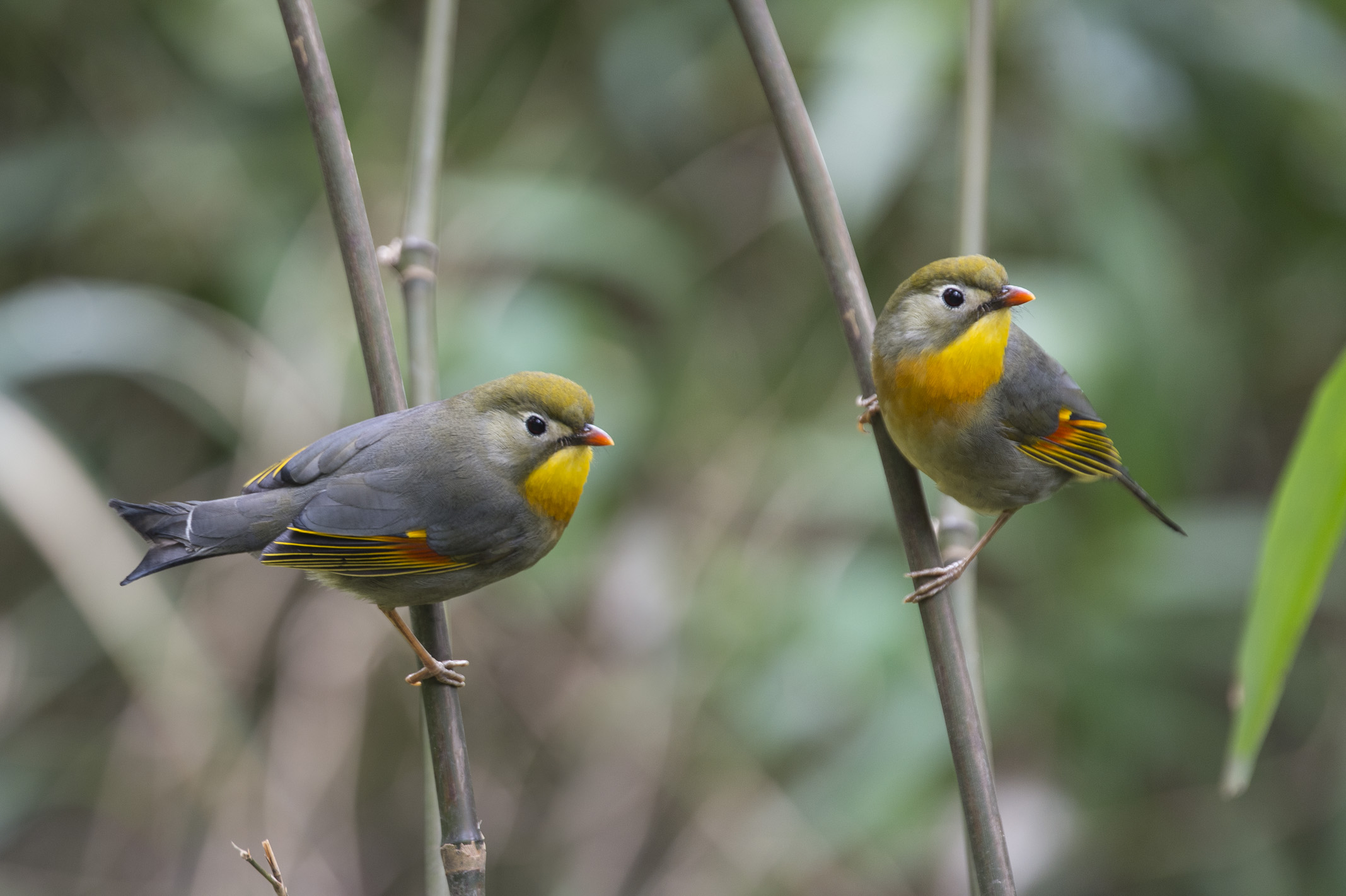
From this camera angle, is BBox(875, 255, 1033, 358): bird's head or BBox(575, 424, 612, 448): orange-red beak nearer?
BBox(575, 424, 612, 448): orange-red beak

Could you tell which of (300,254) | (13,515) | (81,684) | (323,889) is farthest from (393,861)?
(300,254)

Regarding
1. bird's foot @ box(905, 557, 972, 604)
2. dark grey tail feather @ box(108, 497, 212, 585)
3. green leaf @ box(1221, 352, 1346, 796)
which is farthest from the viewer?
dark grey tail feather @ box(108, 497, 212, 585)

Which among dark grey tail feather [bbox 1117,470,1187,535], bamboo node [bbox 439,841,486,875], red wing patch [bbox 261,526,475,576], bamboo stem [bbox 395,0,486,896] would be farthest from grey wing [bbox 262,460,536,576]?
dark grey tail feather [bbox 1117,470,1187,535]

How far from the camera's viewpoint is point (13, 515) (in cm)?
387

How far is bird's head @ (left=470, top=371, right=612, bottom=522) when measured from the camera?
7.06 feet

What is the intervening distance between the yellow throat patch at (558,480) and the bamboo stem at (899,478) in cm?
55

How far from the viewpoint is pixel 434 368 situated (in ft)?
6.58

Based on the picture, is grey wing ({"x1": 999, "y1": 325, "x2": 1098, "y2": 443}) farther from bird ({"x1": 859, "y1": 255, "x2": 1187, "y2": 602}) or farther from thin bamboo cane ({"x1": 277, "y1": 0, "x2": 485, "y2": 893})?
thin bamboo cane ({"x1": 277, "y1": 0, "x2": 485, "y2": 893})

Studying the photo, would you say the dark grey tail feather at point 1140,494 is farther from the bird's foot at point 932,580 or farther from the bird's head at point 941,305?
the bird's foot at point 932,580

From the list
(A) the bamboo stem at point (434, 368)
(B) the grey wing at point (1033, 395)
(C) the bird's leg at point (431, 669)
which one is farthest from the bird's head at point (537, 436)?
(B) the grey wing at point (1033, 395)

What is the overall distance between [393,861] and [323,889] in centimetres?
46

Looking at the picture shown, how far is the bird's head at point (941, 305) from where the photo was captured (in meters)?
2.24

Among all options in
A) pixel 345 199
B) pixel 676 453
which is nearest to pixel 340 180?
pixel 345 199

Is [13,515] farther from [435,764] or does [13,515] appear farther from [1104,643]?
[1104,643]
